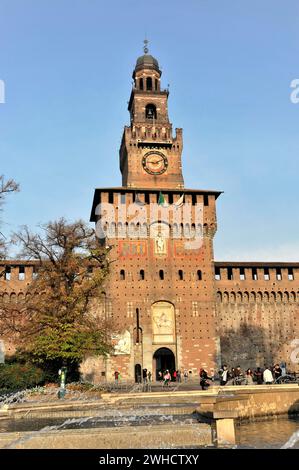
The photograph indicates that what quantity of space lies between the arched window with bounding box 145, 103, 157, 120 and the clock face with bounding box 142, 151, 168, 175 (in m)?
3.28

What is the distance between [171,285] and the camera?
32.9 meters

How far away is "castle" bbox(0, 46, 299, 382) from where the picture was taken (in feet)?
104

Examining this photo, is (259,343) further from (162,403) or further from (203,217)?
(162,403)

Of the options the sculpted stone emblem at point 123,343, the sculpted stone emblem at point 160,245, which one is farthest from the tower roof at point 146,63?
the sculpted stone emblem at point 123,343

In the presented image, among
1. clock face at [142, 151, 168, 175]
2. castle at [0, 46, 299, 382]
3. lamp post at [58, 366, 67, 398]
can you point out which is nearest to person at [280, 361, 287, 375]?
castle at [0, 46, 299, 382]

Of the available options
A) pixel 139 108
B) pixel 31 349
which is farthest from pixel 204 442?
pixel 139 108

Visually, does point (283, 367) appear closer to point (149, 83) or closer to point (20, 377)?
point (20, 377)

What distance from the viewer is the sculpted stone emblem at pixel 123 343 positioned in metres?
31.3

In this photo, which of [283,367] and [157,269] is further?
[157,269]

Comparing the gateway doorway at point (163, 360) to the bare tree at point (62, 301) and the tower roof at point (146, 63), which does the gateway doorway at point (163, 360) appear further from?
the tower roof at point (146, 63)

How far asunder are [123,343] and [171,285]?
4799 millimetres

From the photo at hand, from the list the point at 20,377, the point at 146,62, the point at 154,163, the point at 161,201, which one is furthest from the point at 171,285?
the point at 146,62

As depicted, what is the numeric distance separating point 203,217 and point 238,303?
6305mm
